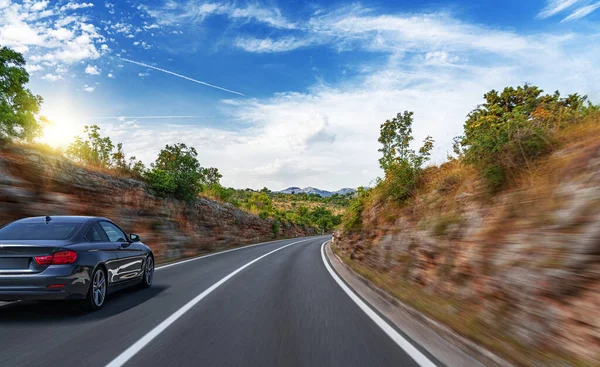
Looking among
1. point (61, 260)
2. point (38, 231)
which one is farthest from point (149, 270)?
point (61, 260)

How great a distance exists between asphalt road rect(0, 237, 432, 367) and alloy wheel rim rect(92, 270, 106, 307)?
19cm

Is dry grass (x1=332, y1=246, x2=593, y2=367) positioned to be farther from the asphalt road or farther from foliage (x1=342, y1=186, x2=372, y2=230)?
foliage (x1=342, y1=186, x2=372, y2=230)

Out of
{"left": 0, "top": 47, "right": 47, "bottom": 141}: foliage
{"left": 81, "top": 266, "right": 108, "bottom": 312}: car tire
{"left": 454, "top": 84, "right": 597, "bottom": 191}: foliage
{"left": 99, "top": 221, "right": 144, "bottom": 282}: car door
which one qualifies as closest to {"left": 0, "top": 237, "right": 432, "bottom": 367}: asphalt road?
{"left": 81, "top": 266, "right": 108, "bottom": 312}: car tire

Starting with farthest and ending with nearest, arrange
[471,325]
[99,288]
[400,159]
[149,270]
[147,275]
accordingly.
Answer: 1. [400,159]
2. [149,270]
3. [147,275]
4. [99,288]
5. [471,325]

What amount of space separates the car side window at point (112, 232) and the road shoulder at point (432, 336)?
5.03 metres

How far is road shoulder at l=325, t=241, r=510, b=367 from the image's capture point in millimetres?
4098

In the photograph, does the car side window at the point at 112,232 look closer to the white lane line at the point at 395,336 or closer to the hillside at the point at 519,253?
the white lane line at the point at 395,336

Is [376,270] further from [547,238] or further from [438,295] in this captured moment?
[547,238]

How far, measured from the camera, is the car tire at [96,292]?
244 inches

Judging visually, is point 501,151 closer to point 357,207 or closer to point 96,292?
point 96,292

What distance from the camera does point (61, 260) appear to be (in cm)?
583

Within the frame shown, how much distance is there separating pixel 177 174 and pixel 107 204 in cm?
618

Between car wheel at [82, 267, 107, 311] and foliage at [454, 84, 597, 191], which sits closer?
car wheel at [82, 267, 107, 311]

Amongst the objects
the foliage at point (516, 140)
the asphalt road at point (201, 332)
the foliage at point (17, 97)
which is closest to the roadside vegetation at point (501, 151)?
the foliage at point (516, 140)
